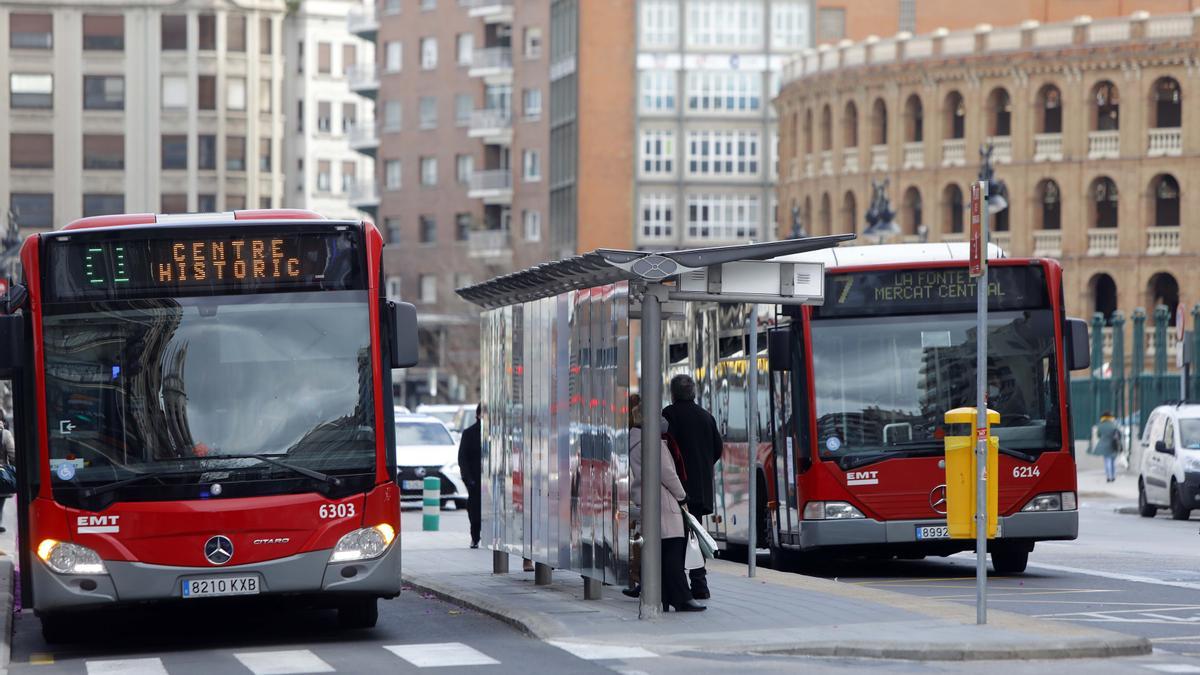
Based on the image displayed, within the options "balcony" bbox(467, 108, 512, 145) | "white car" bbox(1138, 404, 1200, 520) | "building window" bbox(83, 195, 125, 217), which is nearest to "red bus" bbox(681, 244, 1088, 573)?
"white car" bbox(1138, 404, 1200, 520)

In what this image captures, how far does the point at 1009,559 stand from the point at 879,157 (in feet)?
255

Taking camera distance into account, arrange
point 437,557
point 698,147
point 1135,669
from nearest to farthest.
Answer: point 1135,669
point 437,557
point 698,147

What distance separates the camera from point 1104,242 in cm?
9188

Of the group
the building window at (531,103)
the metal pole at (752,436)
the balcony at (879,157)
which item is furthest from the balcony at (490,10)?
the metal pole at (752,436)

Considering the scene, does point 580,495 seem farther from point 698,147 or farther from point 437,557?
point 698,147

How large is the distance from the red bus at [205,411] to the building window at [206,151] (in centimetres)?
10594

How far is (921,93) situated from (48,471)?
83638 mm

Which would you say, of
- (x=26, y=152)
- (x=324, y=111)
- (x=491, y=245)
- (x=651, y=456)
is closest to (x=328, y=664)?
(x=651, y=456)

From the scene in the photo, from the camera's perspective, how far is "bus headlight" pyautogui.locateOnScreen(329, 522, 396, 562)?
15.3 m

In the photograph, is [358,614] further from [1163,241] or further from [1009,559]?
[1163,241]

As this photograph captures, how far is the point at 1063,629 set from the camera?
15.2 metres

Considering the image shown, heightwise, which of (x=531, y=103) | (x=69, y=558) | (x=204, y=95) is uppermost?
(x=204, y=95)

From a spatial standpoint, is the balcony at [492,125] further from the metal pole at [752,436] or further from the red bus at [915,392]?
the red bus at [915,392]

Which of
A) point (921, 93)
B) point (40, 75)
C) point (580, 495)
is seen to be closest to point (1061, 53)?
point (921, 93)
